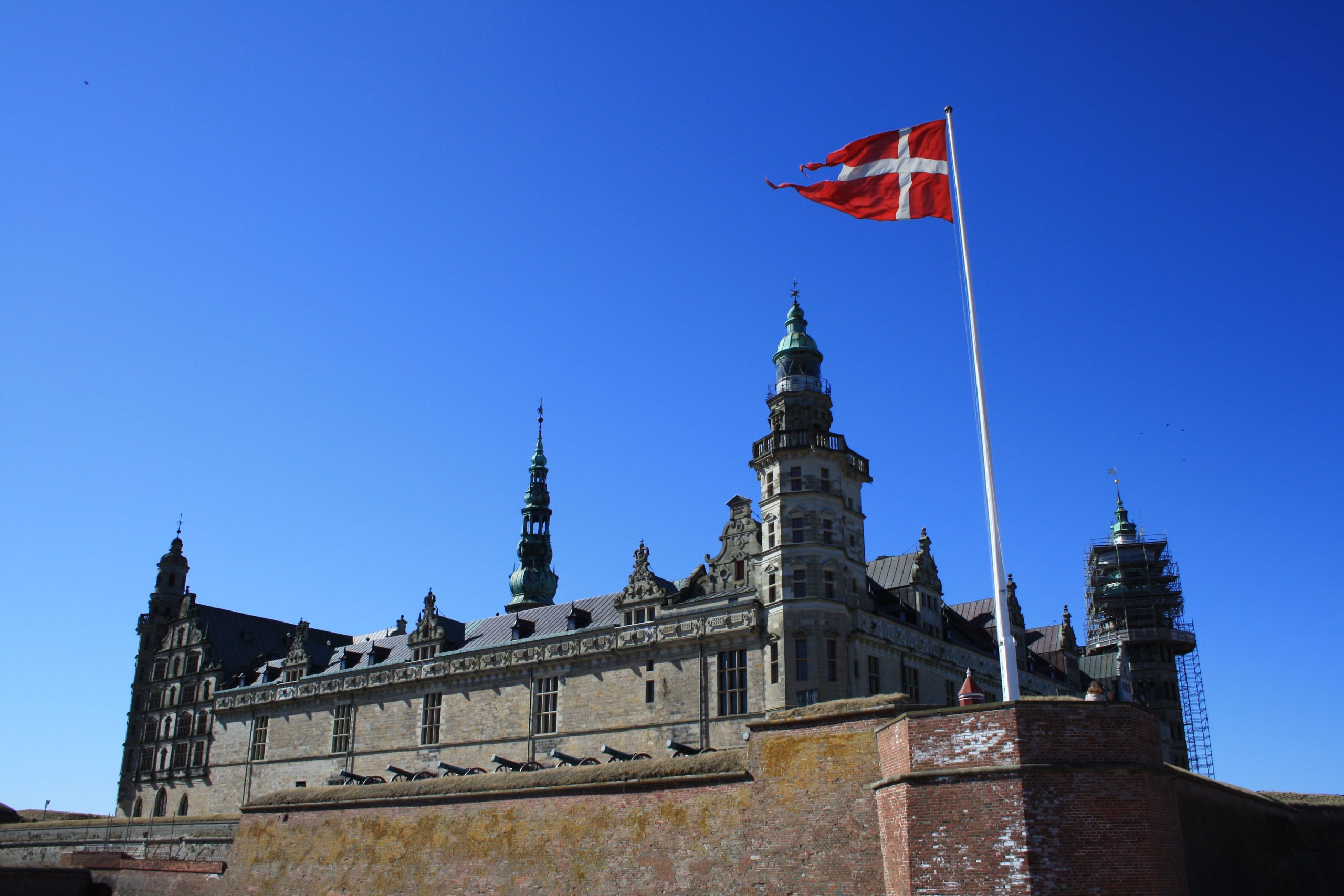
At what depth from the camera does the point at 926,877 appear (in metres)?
21.5

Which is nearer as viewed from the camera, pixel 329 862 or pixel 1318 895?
pixel 1318 895

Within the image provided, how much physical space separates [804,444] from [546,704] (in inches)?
785

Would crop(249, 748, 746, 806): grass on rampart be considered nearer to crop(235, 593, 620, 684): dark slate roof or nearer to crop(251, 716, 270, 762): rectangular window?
crop(235, 593, 620, 684): dark slate roof

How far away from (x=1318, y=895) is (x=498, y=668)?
3922 cm

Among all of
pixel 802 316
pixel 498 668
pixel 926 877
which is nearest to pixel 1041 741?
pixel 926 877

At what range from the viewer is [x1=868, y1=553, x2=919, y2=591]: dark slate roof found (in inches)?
2288

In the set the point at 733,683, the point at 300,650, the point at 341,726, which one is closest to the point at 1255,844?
the point at 733,683

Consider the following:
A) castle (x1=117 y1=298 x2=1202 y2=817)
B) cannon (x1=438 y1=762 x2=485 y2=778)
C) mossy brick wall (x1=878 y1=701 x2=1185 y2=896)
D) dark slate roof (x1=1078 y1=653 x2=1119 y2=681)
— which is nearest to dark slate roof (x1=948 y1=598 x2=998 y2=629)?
castle (x1=117 y1=298 x2=1202 y2=817)

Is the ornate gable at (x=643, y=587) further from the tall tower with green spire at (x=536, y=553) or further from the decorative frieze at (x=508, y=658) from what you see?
the tall tower with green spire at (x=536, y=553)

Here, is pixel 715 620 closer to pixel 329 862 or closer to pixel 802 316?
pixel 802 316

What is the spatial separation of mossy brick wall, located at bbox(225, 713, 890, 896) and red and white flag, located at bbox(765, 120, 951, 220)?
1201 centimetres

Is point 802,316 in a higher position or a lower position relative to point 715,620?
higher

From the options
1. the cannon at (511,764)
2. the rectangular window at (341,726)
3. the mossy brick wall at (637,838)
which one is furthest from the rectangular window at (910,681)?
the rectangular window at (341,726)

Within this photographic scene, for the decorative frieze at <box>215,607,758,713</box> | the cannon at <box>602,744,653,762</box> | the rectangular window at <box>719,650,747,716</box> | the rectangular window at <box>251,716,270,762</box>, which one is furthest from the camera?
the rectangular window at <box>251,716,270,762</box>
